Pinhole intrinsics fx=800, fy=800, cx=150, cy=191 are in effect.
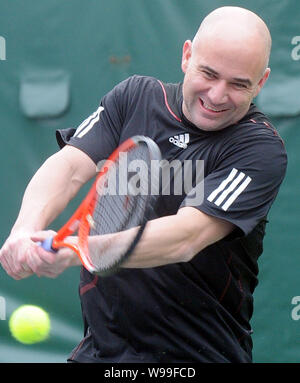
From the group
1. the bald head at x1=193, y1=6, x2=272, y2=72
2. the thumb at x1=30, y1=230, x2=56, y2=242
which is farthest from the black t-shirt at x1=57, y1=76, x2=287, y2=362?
the thumb at x1=30, y1=230, x2=56, y2=242

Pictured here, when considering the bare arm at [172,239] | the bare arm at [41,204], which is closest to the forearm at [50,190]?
the bare arm at [41,204]

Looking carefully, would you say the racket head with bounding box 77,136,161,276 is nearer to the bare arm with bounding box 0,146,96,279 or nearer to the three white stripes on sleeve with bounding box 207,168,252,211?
the bare arm with bounding box 0,146,96,279

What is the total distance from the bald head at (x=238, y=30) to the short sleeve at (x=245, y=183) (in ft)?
0.92

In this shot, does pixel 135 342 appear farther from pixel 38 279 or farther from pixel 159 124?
pixel 38 279

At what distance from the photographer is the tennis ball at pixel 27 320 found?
4273 mm

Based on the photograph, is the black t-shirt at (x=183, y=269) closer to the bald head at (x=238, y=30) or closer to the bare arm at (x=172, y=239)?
the bare arm at (x=172, y=239)

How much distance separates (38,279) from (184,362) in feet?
5.33

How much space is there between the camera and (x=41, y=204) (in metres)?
2.80

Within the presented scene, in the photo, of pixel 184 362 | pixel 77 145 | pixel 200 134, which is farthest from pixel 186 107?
pixel 184 362

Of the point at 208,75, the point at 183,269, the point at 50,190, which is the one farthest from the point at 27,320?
the point at 208,75

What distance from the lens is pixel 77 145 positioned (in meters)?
2.96

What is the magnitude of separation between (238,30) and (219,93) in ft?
0.69

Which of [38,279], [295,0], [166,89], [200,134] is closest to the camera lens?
[200,134]

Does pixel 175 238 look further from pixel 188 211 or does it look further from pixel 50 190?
pixel 50 190
